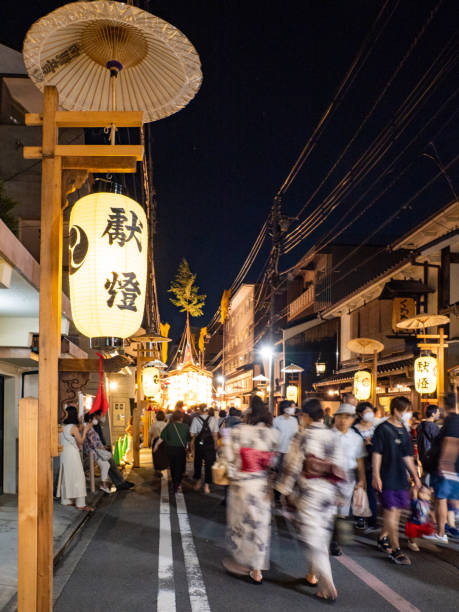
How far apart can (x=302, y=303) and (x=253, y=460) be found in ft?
118

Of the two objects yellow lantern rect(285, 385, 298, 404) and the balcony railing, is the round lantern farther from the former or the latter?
the balcony railing

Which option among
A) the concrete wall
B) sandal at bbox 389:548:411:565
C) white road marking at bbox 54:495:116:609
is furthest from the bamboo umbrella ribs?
the concrete wall

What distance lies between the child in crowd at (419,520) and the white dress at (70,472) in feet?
20.7

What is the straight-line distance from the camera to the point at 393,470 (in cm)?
758

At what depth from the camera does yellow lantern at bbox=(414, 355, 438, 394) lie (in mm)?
15445

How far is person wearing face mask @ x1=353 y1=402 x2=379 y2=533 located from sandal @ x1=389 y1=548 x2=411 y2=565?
6.29ft

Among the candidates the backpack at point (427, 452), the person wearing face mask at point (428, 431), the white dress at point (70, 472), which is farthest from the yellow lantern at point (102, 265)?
the person wearing face mask at point (428, 431)

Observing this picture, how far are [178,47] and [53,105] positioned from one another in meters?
1.43

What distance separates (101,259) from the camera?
621cm

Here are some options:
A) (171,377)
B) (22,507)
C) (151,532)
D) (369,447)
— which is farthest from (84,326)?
Result: (171,377)

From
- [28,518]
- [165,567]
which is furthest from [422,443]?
[28,518]

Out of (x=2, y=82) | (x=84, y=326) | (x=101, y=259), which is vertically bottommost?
(x=84, y=326)

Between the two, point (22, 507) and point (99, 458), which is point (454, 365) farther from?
point (22, 507)

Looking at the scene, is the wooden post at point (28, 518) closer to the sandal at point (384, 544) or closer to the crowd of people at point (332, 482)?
the crowd of people at point (332, 482)
